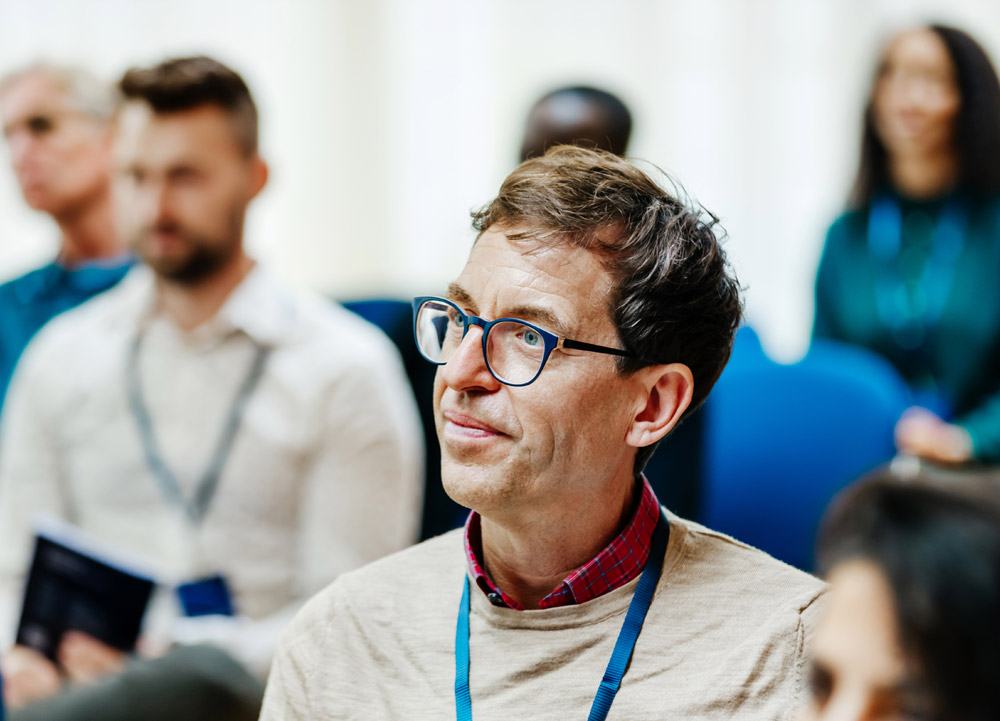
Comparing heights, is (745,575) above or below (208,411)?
above

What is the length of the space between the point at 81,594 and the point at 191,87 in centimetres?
91

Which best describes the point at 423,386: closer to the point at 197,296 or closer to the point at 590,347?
the point at 197,296

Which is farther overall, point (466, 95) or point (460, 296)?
point (466, 95)

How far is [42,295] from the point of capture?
102 inches

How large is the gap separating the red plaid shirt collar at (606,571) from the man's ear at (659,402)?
0.07 m

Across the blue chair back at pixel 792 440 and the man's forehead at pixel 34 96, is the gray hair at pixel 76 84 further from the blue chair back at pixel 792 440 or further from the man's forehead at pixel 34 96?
the blue chair back at pixel 792 440

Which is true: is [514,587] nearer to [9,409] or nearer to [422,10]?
[9,409]

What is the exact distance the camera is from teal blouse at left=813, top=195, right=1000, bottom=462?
8.55 ft

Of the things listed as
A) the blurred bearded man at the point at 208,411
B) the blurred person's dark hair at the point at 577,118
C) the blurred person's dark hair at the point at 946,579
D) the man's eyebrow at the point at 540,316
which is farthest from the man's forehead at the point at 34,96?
the blurred person's dark hair at the point at 946,579

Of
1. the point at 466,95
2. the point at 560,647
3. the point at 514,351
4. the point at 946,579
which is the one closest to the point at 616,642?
the point at 560,647

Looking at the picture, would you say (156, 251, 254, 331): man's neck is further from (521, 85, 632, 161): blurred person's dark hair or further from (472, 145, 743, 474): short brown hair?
(472, 145, 743, 474): short brown hair

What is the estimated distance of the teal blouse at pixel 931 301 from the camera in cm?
261

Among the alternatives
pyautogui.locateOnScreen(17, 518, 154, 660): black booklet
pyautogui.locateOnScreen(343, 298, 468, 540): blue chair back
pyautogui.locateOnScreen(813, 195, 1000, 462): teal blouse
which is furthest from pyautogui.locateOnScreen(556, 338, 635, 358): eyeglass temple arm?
pyautogui.locateOnScreen(813, 195, 1000, 462): teal blouse

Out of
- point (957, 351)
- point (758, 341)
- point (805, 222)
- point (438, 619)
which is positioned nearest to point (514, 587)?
point (438, 619)
